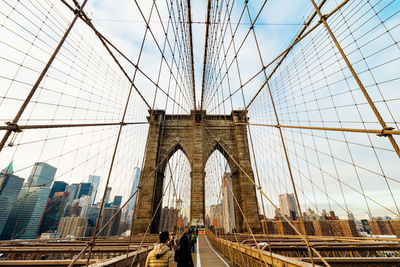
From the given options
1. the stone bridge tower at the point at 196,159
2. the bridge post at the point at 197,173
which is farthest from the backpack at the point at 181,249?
the bridge post at the point at 197,173

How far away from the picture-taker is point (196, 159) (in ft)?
51.2

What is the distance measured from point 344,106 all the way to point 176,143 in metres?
13.6

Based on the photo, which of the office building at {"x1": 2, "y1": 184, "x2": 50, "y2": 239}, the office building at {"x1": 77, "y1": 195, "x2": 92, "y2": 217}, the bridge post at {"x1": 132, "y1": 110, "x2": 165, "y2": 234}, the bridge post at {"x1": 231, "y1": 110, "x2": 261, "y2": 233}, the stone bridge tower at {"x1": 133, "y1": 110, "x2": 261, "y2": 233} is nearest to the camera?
the office building at {"x1": 2, "y1": 184, "x2": 50, "y2": 239}

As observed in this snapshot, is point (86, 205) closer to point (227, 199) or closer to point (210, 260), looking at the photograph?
point (227, 199)

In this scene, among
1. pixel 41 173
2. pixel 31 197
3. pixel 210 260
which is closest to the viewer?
pixel 210 260

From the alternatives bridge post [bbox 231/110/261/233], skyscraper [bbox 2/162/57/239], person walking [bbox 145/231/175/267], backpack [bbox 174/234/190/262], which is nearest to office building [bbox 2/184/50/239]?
skyscraper [bbox 2/162/57/239]

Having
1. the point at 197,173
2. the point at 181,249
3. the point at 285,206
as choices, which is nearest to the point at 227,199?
the point at 285,206

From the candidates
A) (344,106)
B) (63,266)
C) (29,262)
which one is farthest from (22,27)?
(344,106)

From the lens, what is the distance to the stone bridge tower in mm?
13633

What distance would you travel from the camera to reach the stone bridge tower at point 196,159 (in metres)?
13.6

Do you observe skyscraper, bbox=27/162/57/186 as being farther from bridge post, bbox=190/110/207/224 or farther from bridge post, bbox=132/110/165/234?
bridge post, bbox=190/110/207/224

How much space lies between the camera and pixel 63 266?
6.47 feet

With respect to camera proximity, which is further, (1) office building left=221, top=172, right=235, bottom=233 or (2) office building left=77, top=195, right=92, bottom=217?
(2) office building left=77, top=195, right=92, bottom=217

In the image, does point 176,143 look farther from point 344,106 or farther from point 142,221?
point 344,106
